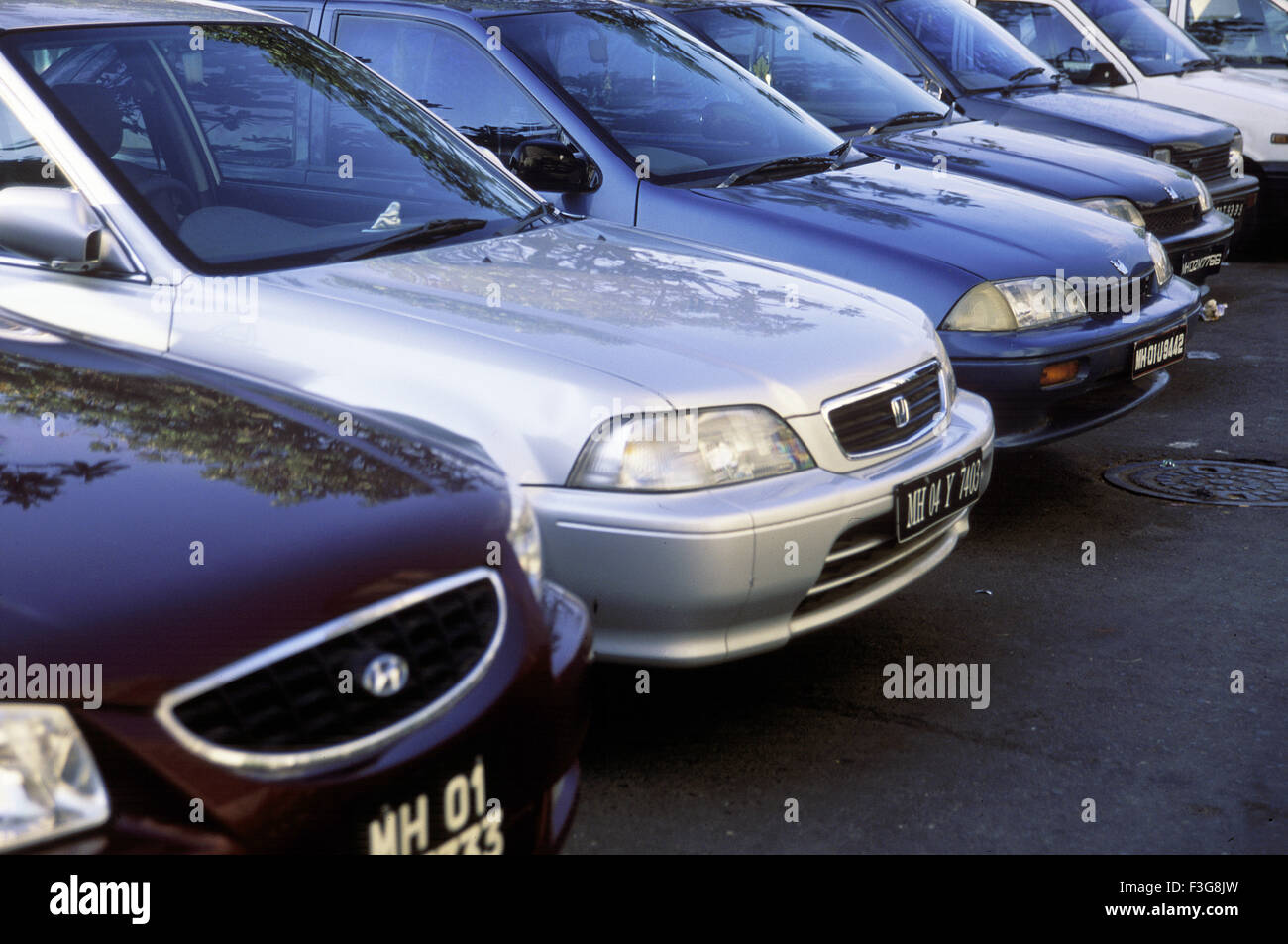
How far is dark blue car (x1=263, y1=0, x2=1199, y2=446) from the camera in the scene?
4789 millimetres

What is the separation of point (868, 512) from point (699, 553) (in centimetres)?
52

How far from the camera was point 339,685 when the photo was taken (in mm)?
1867

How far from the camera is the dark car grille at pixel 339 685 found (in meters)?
1.75

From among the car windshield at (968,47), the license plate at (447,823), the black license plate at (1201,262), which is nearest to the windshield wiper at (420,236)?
the license plate at (447,823)

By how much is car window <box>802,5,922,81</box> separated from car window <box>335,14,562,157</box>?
353cm

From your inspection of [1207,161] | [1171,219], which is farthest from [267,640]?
[1207,161]

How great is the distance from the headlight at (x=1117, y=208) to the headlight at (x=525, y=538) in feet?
15.1

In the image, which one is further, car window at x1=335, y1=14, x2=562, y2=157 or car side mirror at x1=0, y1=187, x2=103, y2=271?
car window at x1=335, y1=14, x2=562, y2=157

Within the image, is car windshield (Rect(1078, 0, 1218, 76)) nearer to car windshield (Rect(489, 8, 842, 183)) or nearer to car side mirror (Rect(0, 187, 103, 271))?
car windshield (Rect(489, 8, 842, 183))

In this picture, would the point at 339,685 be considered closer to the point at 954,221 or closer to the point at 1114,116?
the point at 954,221

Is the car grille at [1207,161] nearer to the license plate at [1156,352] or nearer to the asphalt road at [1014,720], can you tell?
the license plate at [1156,352]

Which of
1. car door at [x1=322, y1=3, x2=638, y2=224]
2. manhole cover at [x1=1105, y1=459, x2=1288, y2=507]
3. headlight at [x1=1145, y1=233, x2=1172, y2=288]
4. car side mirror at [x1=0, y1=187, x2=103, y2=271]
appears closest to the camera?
car side mirror at [x1=0, y1=187, x2=103, y2=271]

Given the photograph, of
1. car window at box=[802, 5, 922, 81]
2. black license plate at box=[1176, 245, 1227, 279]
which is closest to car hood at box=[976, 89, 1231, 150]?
car window at box=[802, 5, 922, 81]
